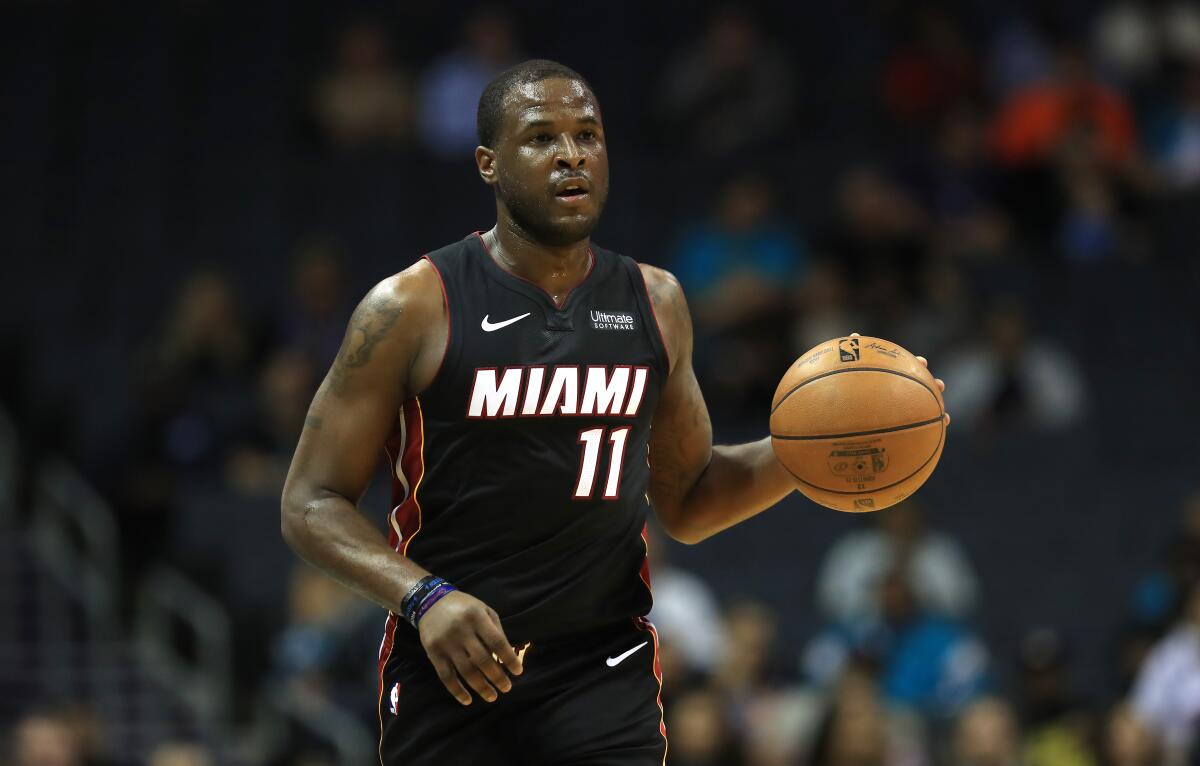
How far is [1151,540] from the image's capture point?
11.4m

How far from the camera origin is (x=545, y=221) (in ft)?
16.6

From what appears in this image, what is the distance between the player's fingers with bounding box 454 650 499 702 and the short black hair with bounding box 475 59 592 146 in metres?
1.49

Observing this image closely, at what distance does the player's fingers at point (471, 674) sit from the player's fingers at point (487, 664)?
0.01 meters

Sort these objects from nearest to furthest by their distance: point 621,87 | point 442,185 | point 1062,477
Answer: point 1062,477, point 442,185, point 621,87

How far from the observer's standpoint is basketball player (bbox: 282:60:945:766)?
16.1 feet

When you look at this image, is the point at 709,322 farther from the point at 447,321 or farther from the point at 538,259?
the point at 447,321

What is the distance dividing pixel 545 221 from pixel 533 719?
1.36m

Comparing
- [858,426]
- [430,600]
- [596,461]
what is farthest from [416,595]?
[858,426]

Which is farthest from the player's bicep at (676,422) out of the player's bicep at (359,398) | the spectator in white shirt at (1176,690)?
the spectator in white shirt at (1176,690)

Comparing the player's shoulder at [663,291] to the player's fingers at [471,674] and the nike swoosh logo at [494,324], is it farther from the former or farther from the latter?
the player's fingers at [471,674]

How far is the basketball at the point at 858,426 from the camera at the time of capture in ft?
17.0

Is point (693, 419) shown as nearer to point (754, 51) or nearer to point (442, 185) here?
point (442, 185)

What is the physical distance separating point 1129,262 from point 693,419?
777 cm

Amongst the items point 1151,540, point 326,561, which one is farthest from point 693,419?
point 1151,540
